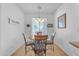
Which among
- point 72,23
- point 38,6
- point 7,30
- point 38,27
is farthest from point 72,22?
point 38,27

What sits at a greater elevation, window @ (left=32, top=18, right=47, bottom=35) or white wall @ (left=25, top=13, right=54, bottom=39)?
white wall @ (left=25, top=13, right=54, bottom=39)

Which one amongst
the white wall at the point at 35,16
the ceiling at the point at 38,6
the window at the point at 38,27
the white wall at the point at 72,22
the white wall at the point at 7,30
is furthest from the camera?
the white wall at the point at 35,16

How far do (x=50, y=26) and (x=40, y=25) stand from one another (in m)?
0.66

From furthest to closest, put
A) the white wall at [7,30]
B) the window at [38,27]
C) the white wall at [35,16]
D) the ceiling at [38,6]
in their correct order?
the white wall at [35,16], the window at [38,27], the ceiling at [38,6], the white wall at [7,30]

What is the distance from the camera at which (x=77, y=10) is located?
10.2ft

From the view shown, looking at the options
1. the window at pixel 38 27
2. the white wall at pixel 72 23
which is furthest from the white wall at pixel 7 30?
the window at pixel 38 27

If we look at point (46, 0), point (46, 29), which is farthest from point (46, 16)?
point (46, 0)

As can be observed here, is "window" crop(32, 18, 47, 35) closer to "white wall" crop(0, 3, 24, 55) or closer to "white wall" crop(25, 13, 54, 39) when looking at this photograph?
"white wall" crop(25, 13, 54, 39)

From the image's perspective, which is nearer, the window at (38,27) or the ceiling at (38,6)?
the ceiling at (38,6)

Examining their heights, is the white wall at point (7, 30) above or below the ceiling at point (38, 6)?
below

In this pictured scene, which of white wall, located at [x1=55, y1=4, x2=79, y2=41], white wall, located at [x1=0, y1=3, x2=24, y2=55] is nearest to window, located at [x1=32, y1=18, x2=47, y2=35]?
white wall, located at [x1=0, y1=3, x2=24, y2=55]

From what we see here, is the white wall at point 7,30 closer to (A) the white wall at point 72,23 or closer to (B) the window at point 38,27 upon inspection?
(A) the white wall at point 72,23

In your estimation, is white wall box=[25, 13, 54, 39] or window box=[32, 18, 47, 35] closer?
window box=[32, 18, 47, 35]

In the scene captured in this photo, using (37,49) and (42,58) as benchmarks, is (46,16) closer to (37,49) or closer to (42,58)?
(37,49)
